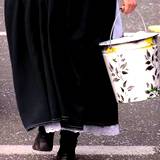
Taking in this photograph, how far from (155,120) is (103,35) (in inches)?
56.6

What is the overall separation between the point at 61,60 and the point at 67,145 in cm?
63

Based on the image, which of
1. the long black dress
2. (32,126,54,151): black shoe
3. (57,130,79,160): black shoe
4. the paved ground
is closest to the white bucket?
the long black dress

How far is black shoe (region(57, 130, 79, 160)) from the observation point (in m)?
3.67

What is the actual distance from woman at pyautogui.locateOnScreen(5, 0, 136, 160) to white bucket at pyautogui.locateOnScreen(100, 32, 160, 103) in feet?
0.51

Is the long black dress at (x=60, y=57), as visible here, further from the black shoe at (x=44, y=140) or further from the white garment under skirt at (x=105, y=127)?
the black shoe at (x=44, y=140)

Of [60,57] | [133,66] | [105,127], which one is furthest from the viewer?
[105,127]

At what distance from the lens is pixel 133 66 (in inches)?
126

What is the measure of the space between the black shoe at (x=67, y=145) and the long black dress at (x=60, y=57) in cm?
20

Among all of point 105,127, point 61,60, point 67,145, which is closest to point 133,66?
point 61,60

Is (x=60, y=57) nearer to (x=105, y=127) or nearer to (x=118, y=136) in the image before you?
(x=105, y=127)

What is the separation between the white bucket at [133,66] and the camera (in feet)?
10.5

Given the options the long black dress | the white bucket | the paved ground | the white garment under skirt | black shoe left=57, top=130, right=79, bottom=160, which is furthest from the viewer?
the paved ground

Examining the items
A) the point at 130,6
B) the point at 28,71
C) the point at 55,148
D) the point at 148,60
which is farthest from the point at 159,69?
the point at 55,148

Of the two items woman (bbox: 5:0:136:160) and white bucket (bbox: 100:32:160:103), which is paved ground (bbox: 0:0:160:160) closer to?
woman (bbox: 5:0:136:160)
